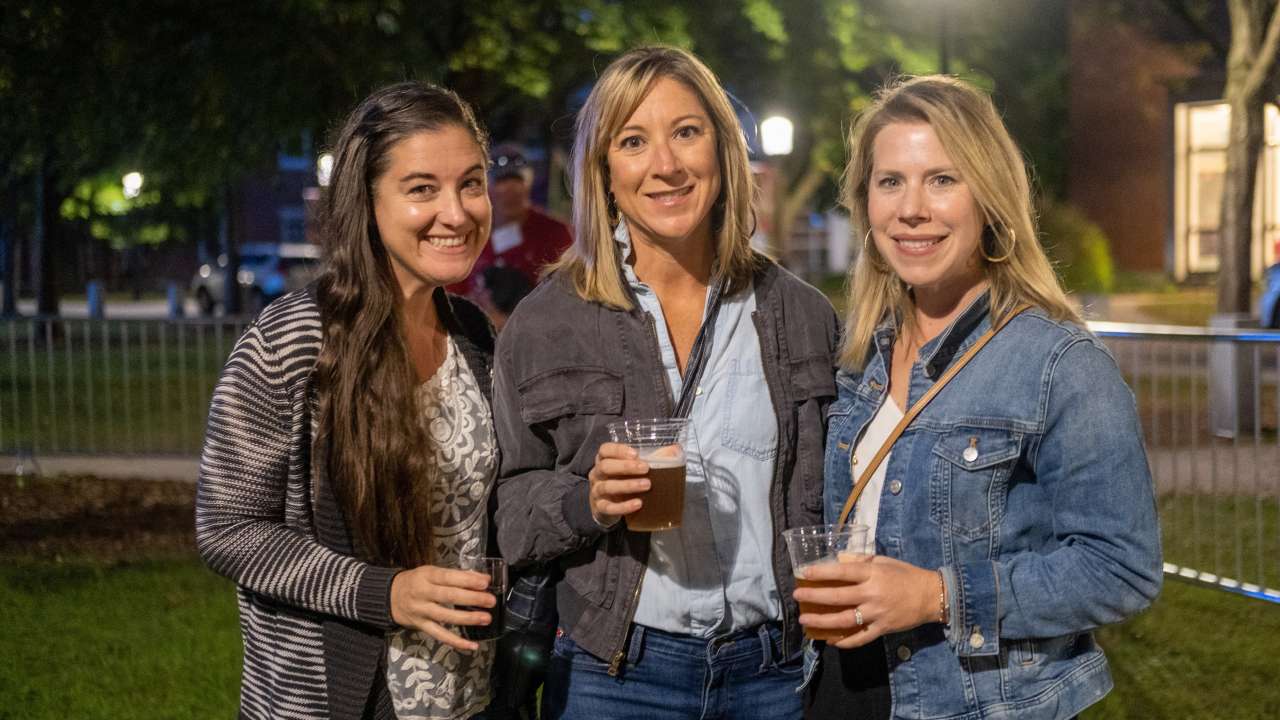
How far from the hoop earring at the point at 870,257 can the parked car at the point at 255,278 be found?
3149 cm

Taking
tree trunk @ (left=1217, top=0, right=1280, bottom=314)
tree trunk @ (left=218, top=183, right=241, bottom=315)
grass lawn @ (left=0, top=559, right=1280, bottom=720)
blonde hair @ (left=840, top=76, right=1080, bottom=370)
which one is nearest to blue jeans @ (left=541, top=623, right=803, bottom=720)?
blonde hair @ (left=840, top=76, right=1080, bottom=370)

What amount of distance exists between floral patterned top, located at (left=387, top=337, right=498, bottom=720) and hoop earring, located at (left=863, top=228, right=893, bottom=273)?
104cm

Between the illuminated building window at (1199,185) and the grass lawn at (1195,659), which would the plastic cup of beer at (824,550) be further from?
the illuminated building window at (1199,185)

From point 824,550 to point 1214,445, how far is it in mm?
5377

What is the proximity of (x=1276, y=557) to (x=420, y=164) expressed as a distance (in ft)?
19.2

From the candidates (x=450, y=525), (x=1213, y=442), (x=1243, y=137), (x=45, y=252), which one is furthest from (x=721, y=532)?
(x=45, y=252)

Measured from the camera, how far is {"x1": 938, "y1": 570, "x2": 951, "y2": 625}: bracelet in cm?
249

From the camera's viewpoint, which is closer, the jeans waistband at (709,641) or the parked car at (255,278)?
the jeans waistband at (709,641)

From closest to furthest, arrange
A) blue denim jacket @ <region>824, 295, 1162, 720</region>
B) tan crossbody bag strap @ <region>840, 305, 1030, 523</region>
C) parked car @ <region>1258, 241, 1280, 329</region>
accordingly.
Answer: blue denim jacket @ <region>824, 295, 1162, 720</region> → tan crossbody bag strap @ <region>840, 305, 1030, 523</region> → parked car @ <region>1258, 241, 1280, 329</region>

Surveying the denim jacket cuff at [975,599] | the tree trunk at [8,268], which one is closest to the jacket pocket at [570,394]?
the denim jacket cuff at [975,599]

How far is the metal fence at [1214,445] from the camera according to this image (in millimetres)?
6703

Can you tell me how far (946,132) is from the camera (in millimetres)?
2670

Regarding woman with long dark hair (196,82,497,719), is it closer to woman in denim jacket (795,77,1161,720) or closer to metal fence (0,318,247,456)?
woman in denim jacket (795,77,1161,720)

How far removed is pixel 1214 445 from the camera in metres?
7.05
